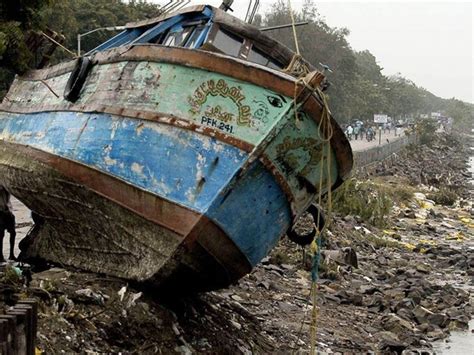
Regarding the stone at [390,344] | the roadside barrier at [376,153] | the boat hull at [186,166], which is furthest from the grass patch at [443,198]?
the boat hull at [186,166]

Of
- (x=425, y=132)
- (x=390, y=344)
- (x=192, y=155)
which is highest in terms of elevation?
(x=425, y=132)

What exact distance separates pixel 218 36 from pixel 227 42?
128mm

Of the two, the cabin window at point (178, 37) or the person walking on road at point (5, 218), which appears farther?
the person walking on road at point (5, 218)

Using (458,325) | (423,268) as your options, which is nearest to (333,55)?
(423,268)

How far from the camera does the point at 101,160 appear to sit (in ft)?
22.6

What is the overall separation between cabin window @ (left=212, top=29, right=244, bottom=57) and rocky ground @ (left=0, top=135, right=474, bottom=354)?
8.82 ft

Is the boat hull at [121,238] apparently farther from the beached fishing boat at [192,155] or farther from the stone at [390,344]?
the stone at [390,344]

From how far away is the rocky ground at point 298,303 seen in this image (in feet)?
19.8

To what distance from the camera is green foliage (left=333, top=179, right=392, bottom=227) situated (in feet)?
58.7

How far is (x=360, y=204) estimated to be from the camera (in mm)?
18609

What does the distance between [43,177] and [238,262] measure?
2.61m

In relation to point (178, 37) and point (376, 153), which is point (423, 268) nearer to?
point (178, 37)

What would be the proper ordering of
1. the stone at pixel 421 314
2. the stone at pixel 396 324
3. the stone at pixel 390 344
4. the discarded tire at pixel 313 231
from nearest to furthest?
the discarded tire at pixel 313 231 < the stone at pixel 390 344 < the stone at pixel 396 324 < the stone at pixel 421 314

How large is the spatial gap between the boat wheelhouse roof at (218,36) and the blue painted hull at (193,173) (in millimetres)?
1051
